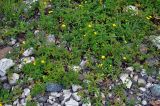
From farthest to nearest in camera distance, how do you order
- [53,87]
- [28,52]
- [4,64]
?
[28,52] → [4,64] → [53,87]

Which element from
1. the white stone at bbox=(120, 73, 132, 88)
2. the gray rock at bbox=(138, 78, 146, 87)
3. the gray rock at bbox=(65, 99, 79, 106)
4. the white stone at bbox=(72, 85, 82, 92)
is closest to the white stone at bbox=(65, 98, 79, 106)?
the gray rock at bbox=(65, 99, 79, 106)

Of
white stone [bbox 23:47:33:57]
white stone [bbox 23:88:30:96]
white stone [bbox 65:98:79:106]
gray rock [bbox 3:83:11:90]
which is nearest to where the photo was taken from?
white stone [bbox 65:98:79:106]

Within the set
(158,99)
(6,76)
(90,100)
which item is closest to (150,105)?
(158,99)

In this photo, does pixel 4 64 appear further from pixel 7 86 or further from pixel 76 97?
pixel 76 97

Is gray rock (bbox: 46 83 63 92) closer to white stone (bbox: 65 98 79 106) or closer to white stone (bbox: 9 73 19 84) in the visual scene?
white stone (bbox: 65 98 79 106)

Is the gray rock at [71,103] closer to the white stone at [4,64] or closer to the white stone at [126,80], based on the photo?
the white stone at [126,80]

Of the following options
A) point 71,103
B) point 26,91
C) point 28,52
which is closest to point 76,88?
point 71,103
